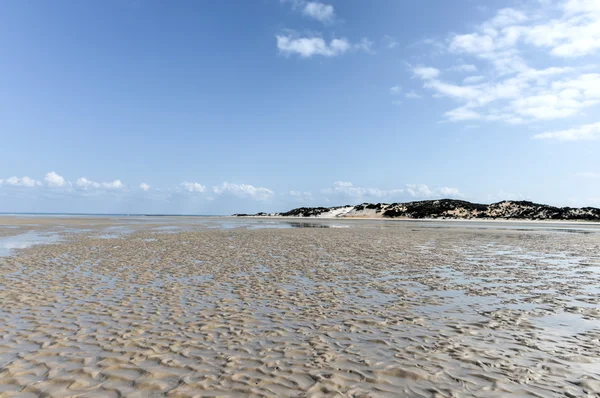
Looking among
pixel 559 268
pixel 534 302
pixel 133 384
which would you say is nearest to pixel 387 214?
pixel 559 268

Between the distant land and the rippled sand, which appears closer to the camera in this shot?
the rippled sand

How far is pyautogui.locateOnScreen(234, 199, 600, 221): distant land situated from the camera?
358 ft

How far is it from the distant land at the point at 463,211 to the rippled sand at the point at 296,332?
355 feet

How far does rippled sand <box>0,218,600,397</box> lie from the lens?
248 inches

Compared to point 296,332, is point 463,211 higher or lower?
A: higher

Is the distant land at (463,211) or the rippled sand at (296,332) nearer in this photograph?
the rippled sand at (296,332)

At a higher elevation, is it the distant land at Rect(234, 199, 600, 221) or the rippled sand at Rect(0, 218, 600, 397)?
the distant land at Rect(234, 199, 600, 221)

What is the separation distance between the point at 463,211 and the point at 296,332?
125755mm

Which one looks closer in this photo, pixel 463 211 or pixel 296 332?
pixel 296 332

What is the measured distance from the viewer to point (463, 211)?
122000 mm

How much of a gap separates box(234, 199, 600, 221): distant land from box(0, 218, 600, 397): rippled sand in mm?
108275

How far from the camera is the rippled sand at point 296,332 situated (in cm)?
631

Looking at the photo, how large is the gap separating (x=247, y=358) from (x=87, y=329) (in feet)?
15.1

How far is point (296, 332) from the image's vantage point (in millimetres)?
9062
